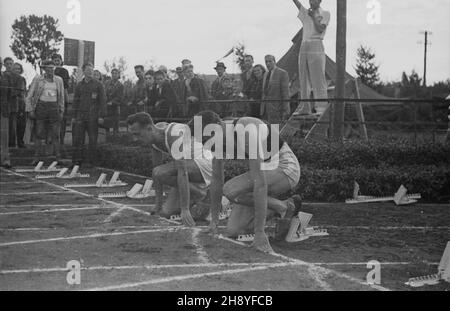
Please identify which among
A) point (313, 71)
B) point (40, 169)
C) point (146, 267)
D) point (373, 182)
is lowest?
point (146, 267)

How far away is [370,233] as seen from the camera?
7.27 meters

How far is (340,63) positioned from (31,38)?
1848cm

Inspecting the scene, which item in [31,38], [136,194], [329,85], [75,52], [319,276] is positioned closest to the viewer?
[319,276]

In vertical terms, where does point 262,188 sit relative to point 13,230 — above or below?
above

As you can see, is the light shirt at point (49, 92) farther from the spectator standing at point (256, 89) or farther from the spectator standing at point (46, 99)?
the spectator standing at point (256, 89)

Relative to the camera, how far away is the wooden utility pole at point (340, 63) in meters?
11.9

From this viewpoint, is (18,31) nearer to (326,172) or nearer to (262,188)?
(326,172)

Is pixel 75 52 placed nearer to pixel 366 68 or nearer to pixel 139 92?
pixel 139 92

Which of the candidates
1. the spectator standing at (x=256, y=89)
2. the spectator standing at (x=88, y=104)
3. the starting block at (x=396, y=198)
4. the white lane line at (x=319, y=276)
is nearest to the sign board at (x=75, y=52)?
the spectator standing at (x=88, y=104)

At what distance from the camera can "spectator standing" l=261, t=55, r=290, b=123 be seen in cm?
1203

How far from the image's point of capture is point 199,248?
20.9ft

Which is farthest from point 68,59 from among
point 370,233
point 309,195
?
point 370,233

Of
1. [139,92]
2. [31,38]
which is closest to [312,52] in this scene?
[139,92]
